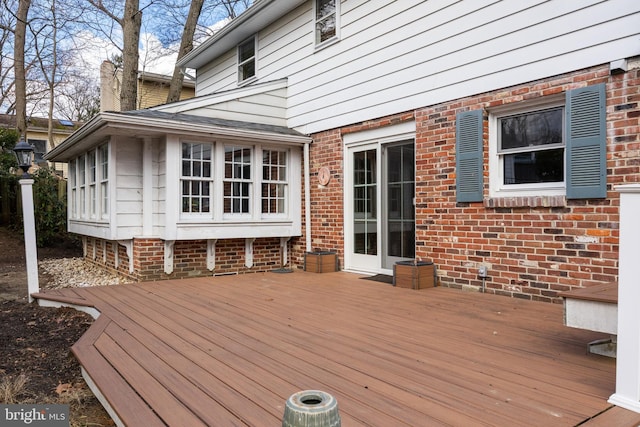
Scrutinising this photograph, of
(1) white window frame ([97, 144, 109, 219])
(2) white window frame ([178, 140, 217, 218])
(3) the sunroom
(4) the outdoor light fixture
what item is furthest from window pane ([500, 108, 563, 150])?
(1) white window frame ([97, 144, 109, 219])

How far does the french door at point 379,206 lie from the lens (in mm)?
6152

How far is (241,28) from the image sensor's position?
354 inches

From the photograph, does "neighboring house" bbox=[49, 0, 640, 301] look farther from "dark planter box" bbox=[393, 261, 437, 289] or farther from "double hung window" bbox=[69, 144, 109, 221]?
"dark planter box" bbox=[393, 261, 437, 289]

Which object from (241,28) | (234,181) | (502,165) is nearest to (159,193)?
(234,181)

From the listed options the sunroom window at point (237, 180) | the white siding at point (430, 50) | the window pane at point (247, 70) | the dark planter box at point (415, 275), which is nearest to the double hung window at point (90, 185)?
the sunroom window at point (237, 180)

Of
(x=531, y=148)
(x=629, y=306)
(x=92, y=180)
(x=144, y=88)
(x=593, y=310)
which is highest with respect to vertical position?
(x=144, y=88)

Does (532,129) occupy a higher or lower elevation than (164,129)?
lower

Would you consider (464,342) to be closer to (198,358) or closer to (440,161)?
(198,358)

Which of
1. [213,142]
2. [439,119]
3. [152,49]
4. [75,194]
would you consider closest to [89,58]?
[152,49]

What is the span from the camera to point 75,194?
8.77 m

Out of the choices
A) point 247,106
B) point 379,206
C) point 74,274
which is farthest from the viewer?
point 74,274

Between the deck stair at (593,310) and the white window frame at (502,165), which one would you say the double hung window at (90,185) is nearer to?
the white window frame at (502,165)

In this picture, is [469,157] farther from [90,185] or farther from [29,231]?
[90,185]

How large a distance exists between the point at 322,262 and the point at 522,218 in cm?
317
